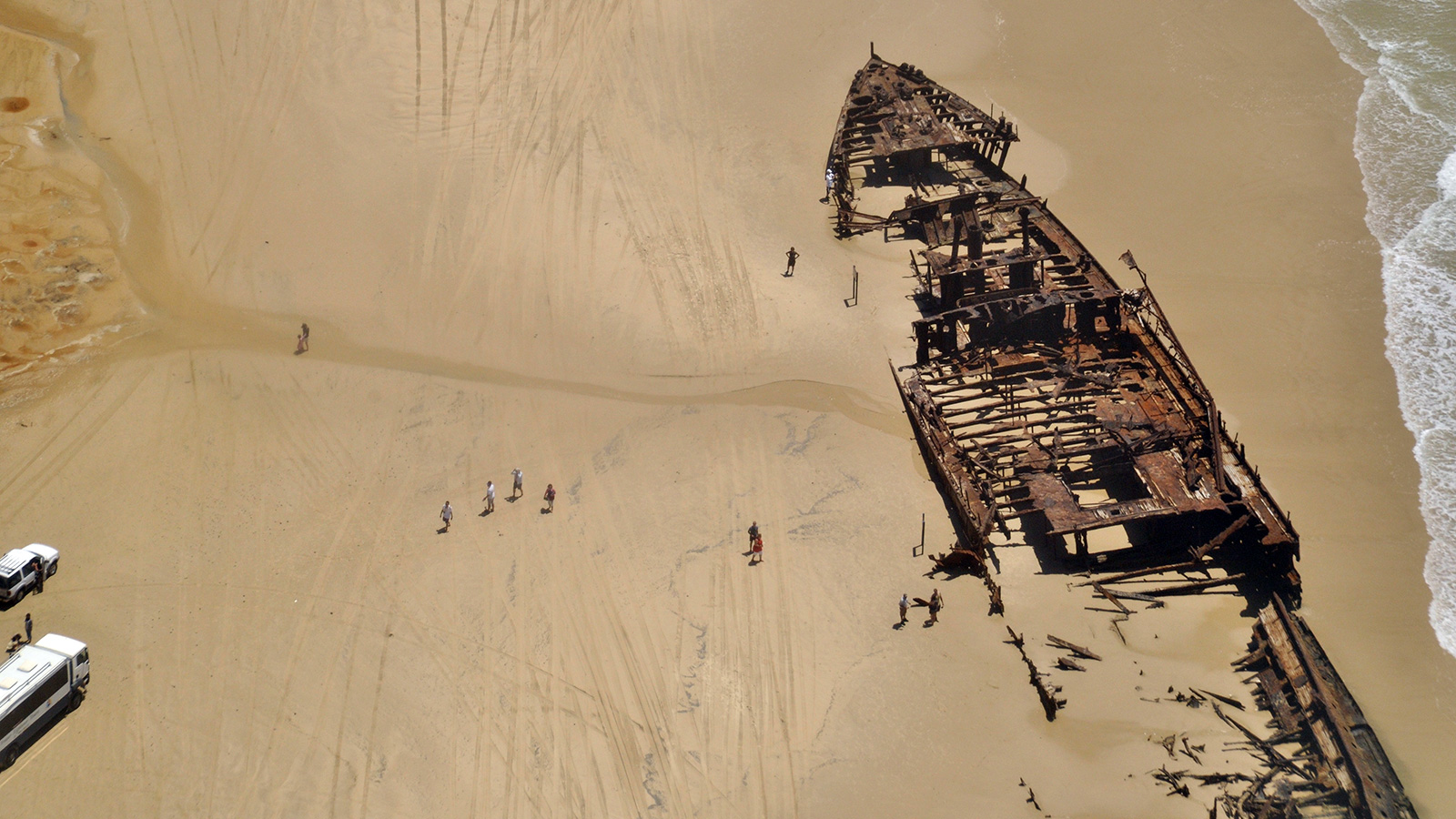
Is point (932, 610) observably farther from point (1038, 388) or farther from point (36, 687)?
point (36, 687)

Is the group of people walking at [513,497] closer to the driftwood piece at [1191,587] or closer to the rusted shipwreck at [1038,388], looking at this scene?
the rusted shipwreck at [1038,388]

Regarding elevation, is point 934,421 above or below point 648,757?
above

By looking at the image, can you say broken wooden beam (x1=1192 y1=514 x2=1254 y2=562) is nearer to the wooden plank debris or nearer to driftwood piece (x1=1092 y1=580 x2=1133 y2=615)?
the wooden plank debris

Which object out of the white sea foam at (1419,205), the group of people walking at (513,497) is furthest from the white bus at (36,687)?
the white sea foam at (1419,205)

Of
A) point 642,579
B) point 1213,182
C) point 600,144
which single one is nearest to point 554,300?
point 600,144

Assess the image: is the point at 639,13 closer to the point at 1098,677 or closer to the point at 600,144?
the point at 600,144

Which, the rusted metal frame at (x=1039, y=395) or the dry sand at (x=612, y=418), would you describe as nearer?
the dry sand at (x=612, y=418)
